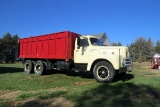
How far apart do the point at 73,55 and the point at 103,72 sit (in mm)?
2753

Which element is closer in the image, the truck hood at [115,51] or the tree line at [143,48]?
the truck hood at [115,51]

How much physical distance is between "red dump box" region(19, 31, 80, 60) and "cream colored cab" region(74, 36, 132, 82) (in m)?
0.60

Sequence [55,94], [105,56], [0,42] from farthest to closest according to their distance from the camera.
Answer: [0,42] → [105,56] → [55,94]

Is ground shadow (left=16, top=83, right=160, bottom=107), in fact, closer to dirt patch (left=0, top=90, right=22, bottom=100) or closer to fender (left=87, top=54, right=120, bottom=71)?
dirt patch (left=0, top=90, right=22, bottom=100)

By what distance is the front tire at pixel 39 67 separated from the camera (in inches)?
623

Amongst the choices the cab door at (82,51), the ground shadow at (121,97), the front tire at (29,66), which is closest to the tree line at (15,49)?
the front tire at (29,66)

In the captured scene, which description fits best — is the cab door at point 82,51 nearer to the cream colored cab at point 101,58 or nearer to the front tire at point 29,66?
the cream colored cab at point 101,58

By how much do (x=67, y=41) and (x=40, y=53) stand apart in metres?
3.18

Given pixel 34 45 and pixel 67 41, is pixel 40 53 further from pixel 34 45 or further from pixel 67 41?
pixel 67 41

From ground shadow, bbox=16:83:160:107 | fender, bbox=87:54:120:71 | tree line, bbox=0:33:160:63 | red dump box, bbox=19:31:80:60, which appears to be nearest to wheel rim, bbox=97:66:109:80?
fender, bbox=87:54:120:71

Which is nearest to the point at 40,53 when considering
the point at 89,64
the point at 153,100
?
the point at 89,64

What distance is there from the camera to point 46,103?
776 centimetres

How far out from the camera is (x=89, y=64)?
12.5 m

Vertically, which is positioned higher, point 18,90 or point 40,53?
point 40,53
